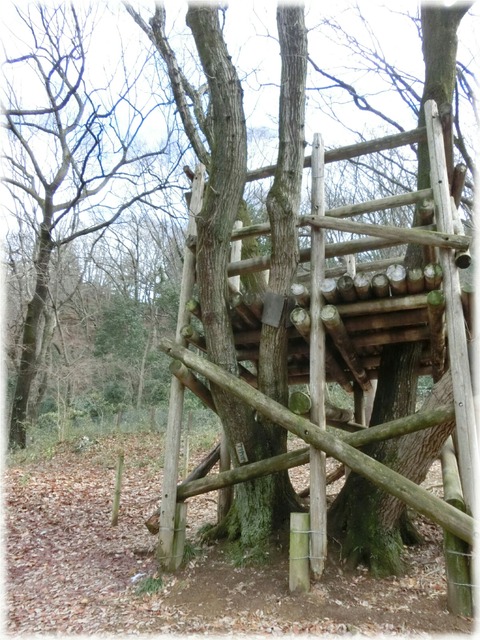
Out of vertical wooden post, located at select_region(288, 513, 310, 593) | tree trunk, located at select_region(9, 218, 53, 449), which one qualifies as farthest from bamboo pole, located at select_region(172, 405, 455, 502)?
tree trunk, located at select_region(9, 218, 53, 449)

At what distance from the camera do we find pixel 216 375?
4.99 m

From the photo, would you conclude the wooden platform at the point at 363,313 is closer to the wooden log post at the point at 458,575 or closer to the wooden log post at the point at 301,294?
the wooden log post at the point at 301,294

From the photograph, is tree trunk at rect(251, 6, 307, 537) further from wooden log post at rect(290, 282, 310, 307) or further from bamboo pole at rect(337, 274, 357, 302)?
bamboo pole at rect(337, 274, 357, 302)

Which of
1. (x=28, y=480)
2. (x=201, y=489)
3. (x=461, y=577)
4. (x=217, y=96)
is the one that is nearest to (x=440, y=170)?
(x=217, y=96)

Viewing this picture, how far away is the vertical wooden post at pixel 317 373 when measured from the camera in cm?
441

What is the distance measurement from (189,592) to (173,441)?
152cm

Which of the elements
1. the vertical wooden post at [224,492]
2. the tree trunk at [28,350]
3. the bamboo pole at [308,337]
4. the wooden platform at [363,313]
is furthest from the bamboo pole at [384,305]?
the tree trunk at [28,350]

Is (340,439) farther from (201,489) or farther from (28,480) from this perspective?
(28,480)

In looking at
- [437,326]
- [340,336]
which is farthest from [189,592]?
[437,326]

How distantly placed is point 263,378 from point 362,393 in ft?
10.1

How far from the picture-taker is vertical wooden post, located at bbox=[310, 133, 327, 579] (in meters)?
4.41

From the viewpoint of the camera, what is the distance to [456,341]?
427cm

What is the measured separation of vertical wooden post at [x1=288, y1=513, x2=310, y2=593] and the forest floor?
10cm

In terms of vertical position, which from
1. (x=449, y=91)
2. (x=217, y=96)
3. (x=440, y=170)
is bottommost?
(x=440, y=170)
